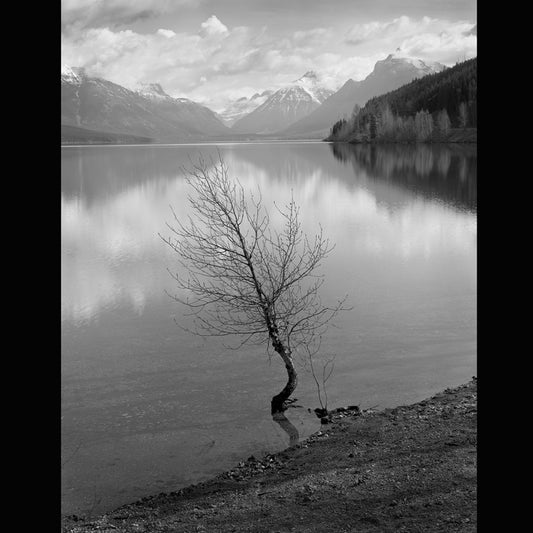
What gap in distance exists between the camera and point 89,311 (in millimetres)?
22484

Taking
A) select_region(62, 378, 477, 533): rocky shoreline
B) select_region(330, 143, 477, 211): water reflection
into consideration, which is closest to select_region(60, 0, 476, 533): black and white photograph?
select_region(62, 378, 477, 533): rocky shoreline

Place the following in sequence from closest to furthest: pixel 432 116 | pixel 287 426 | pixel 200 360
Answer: pixel 287 426 → pixel 200 360 → pixel 432 116

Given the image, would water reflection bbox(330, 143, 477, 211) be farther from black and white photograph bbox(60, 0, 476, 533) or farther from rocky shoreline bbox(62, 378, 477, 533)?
rocky shoreline bbox(62, 378, 477, 533)

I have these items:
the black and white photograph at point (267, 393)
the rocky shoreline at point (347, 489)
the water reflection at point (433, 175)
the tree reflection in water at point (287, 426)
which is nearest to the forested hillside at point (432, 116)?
the water reflection at point (433, 175)

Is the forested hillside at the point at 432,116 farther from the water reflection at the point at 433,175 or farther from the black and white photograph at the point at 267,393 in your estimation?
the black and white photograph at the point at 267,393

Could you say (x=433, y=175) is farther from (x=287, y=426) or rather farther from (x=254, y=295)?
(x=287, y=426)

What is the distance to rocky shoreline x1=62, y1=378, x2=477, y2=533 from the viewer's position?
8609 mm

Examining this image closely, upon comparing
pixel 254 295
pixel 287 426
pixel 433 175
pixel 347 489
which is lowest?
pixel 287 426

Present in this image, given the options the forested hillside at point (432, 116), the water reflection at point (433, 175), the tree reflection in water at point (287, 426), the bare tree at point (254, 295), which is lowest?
the tree reflection in water at point (287, 426)

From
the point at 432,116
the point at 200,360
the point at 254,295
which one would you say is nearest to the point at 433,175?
the point at 254,295

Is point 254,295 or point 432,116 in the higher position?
point 432,116

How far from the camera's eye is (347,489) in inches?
381

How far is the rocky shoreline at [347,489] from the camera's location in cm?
861
